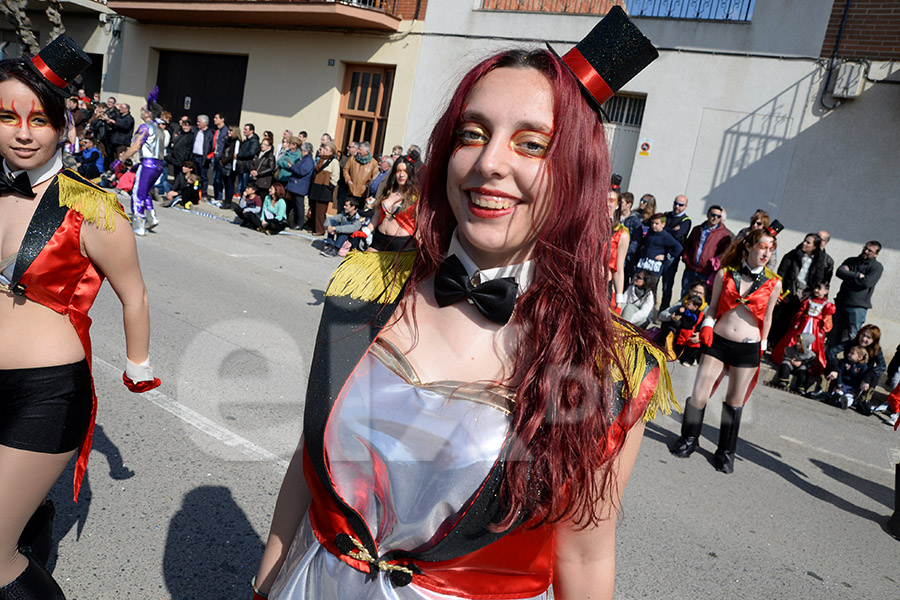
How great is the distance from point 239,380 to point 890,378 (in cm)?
824

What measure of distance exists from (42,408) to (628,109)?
483 inches

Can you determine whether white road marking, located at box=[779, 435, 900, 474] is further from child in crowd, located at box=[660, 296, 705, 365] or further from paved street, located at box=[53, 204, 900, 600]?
child in crowd, located at box=[660, 296, 705, 365]

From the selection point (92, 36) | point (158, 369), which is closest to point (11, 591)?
point (158, 369)

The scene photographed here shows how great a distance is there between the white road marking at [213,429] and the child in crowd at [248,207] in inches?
348

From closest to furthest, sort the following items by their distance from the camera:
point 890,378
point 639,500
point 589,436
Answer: point 589,436 < point 639,500 < point 890,378

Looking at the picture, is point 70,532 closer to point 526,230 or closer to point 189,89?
point 526,230

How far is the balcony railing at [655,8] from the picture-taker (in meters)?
11.7

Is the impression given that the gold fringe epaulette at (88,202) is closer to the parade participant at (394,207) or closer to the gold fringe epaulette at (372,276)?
the gold fringe epaulette at (372,276)

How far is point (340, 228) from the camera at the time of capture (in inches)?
478

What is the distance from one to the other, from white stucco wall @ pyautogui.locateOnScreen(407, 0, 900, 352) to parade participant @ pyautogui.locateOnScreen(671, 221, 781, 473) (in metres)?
6.21

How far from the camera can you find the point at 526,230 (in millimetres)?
1376

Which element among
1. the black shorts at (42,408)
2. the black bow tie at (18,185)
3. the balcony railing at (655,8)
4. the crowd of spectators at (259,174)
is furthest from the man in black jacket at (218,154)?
the black shorts at (42,408)

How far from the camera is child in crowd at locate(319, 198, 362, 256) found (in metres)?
12.1

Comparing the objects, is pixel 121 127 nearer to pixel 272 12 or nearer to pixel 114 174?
pixel 114 174
